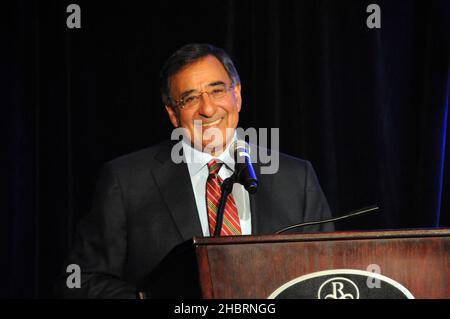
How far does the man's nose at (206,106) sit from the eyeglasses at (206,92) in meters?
0.01

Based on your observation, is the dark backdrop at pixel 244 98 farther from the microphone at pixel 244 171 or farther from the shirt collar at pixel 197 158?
the microphone at pixel 244 171

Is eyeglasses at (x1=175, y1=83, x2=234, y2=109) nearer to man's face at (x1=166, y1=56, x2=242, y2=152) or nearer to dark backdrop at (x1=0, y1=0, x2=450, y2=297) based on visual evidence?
man's face at (x1=166, y1=56, x2=242, y2=152)

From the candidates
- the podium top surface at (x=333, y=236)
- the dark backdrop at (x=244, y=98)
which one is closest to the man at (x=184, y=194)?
the dark backdrop at (x=244, y=98)

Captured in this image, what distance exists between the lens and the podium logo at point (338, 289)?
1379 millimetres

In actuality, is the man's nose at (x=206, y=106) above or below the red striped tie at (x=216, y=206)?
above

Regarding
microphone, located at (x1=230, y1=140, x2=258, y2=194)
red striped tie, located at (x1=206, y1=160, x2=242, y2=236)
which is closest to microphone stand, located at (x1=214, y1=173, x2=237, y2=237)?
microphone, located at (x1=230, y1=140, x2=258, y2=194)

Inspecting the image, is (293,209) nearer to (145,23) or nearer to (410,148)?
(410,148)

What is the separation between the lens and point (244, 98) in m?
2.99

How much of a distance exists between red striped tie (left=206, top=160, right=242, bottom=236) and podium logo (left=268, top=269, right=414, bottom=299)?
82cm

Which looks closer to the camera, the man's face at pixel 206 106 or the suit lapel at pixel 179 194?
the suit lapel at pixel 179 194

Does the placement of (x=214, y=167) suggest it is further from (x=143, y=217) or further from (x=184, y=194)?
(x=143, y=217)

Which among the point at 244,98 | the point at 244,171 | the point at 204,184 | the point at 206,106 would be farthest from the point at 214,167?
the point at 244,98

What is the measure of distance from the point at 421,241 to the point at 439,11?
1702mm

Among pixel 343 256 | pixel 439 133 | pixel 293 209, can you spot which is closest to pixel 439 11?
pixel 439 133
